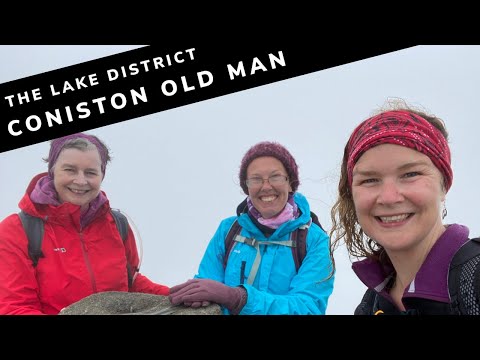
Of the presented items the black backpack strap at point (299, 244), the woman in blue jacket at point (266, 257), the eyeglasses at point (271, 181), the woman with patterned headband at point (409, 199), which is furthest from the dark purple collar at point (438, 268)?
the eyeglasses at point (271, 181)

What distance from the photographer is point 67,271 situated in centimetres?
347

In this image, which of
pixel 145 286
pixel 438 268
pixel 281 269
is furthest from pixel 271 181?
pixel 438 268

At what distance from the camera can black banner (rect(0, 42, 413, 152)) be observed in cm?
391

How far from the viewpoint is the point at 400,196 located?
179 cm

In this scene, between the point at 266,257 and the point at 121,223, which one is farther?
the point at 121,223

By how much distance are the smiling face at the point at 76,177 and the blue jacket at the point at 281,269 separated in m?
1.15

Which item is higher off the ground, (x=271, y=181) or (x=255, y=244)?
(x=271, y=181)

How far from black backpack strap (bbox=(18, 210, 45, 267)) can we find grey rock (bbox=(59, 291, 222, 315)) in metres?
0.67

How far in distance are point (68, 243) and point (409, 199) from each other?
2.81 meters

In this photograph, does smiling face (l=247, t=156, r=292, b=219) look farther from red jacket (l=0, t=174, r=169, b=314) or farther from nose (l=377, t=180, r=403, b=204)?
nose (l=377, t=180, r=403, b=204)

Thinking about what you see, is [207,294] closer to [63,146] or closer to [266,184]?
[266,184]

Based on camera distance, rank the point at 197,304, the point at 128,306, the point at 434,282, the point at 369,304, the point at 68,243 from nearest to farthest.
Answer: the point at 434,282 < the point at 369,304 < the point at 197,304 < the point at 128,306 < the point at 68,243
